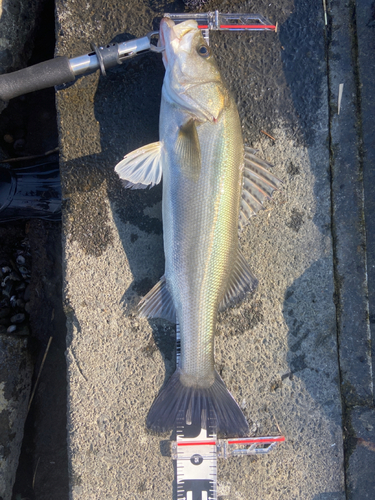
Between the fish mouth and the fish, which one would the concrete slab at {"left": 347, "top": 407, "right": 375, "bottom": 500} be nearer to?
the fish

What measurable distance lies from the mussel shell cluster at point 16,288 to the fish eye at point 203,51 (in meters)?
2.24

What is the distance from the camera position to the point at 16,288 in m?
3.14

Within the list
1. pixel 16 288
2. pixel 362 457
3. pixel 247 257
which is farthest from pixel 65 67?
pixel 362 457

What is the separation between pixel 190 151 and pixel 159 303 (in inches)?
42.8

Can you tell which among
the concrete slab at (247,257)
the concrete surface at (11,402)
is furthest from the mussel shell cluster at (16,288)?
the concrete slab at (247,257)

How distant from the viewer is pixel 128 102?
262 cm

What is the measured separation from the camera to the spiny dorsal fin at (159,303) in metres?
2.41

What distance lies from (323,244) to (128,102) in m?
1.90

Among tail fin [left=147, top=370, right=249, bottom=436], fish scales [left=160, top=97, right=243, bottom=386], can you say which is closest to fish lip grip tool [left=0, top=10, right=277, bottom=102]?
fish scales [left=160, top=97, right=243, bottom=386]

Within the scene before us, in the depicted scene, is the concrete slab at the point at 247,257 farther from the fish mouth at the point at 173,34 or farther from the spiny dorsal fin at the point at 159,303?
the fish mouth at the point at 173,34

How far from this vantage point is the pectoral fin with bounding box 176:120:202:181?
2.19 metres

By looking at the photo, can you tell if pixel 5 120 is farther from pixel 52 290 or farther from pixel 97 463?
pixel 97 463

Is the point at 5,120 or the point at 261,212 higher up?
the point at 5,120

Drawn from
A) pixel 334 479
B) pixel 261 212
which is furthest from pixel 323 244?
pixel 334 479
